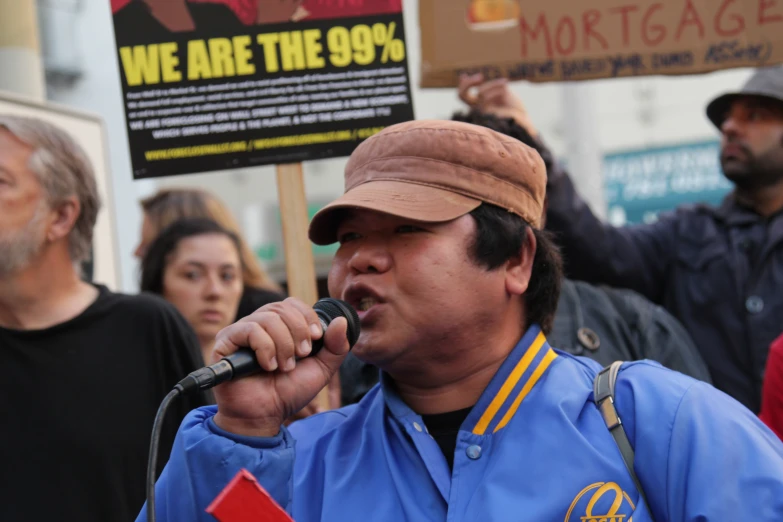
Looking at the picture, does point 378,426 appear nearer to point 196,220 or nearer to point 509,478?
point 509,478

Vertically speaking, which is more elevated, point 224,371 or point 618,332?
point 224,371

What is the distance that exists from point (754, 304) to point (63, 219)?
8.16 ft

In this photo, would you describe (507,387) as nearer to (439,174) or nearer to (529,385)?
(529,385)

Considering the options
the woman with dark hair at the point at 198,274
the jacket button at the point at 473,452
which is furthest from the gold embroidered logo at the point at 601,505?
the woman with dark hair at the point at 198,274

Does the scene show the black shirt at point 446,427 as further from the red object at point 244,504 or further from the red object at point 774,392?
the red object at point 774,392

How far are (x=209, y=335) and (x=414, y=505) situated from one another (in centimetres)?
279

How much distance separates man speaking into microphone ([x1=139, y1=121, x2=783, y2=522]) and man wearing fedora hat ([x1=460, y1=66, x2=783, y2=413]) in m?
1.43

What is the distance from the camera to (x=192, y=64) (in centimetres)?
307

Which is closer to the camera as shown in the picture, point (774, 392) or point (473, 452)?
point (473, 452)

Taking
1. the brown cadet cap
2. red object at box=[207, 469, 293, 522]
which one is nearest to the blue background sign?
the brown cadet cap

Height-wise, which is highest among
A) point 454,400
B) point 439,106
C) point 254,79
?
point 439,106

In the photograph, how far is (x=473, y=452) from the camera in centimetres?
204

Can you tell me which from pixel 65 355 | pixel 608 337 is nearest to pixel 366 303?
pixel 608 337

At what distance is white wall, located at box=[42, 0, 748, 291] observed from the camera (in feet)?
46.2
